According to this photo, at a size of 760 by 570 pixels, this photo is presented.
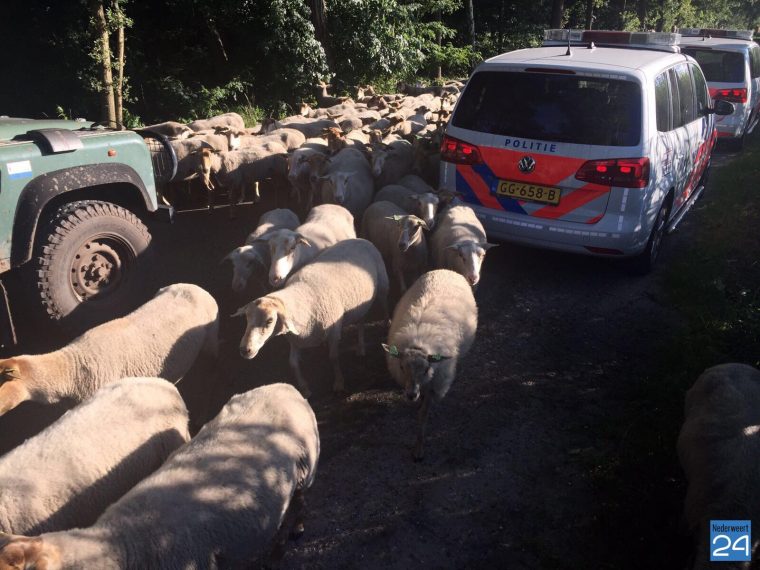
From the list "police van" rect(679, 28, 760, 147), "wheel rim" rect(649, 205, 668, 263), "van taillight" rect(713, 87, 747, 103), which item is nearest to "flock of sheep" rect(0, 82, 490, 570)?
"wheel rim" rect(649, 205, 668, 263)

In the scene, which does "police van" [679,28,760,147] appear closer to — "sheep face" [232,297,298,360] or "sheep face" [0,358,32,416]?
"sheep face" [232,297,298,360]

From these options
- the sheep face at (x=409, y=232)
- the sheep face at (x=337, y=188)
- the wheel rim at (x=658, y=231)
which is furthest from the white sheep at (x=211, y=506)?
the wheel rim at (x=658, y=231)

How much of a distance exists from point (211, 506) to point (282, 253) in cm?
335

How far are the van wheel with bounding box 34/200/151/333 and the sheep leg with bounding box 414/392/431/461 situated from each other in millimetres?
2899

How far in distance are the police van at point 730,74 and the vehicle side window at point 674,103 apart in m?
6.95

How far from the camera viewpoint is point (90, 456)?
3.56m

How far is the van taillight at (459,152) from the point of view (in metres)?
6.85

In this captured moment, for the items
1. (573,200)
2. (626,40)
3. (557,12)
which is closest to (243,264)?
(573,200)

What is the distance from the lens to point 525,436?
464cm

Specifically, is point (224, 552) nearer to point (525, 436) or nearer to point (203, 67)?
point (525, 436)

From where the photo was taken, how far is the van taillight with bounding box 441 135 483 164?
22.5ft

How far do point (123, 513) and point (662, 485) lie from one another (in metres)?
3.40

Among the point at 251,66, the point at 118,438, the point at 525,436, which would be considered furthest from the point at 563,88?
the point at 251,66

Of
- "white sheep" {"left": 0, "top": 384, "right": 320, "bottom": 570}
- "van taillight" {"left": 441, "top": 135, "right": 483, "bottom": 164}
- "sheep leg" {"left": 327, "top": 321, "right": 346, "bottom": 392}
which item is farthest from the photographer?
"van taillight" {"left": 441, "top": 135, "right": 483, "bottom": 164}
